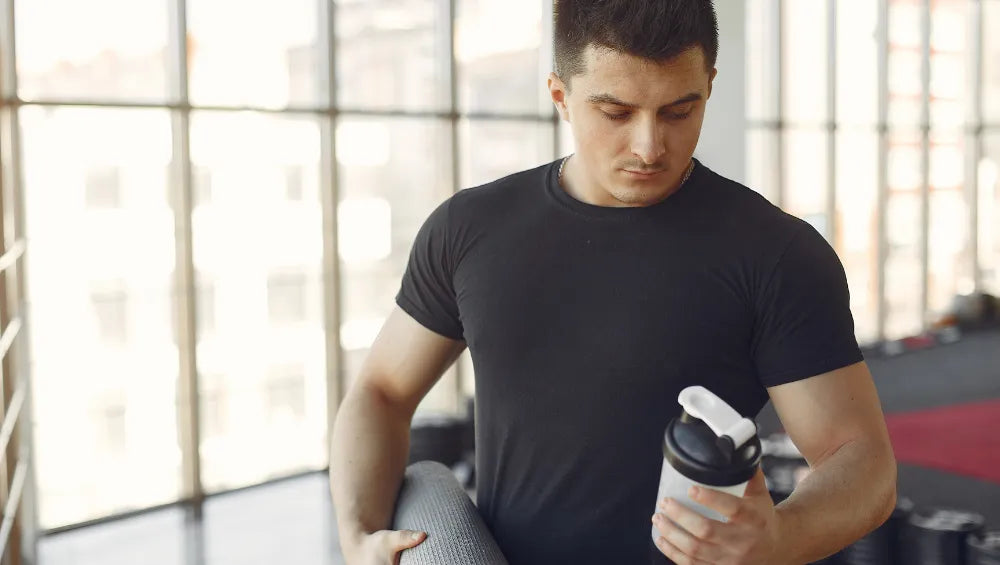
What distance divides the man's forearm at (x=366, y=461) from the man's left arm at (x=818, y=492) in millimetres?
443

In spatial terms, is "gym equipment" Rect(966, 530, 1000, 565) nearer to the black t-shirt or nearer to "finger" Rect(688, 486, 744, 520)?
the black t-shirt

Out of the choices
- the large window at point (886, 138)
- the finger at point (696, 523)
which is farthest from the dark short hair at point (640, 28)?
the large window at point (886, 138)

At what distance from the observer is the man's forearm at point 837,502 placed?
3.17 feet

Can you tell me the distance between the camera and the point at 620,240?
1.14 m

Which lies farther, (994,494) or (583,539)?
(994,494)

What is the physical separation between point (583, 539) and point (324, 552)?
6.74 feet

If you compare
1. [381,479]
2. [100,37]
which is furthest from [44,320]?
[381,479]

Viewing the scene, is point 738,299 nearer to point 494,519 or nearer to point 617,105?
point 617,105

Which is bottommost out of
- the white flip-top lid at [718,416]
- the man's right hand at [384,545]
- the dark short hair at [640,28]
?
the man's right hand at [384,545]

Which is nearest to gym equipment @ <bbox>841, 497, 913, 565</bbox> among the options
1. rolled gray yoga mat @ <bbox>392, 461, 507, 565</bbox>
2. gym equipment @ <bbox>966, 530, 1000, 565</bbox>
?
gym equipment @ <bbox>966, 530, 1000, 565</bbox>

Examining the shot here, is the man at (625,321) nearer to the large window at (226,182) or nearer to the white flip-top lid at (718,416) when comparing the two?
the white flip-top lid at (718,416)

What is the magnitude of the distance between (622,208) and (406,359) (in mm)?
344

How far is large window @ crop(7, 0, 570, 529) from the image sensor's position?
3436mm

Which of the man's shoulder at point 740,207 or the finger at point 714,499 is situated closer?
the finger at point 714,499
